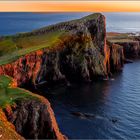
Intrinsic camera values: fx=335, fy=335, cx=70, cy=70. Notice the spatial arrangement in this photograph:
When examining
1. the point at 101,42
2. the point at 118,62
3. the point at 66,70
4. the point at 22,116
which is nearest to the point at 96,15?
the point at 101,42

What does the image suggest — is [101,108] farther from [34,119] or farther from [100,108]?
[34,119]

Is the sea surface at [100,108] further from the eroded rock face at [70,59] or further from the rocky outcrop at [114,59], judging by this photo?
the rocky outcrop at [114,59]

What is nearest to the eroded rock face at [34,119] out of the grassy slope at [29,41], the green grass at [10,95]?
the green grass at [10,95]

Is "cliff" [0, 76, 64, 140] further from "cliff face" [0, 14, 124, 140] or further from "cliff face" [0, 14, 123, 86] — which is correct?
"cliff face" [0, 14, 123, 86]

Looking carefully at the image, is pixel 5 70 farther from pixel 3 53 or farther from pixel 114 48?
pixel 114 48

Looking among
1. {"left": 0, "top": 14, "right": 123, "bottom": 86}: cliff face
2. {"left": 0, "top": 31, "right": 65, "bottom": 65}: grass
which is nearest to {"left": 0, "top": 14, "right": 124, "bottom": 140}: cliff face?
{"left": 0, "top": 14, "right": 123, "bottom": 86}: cliff face
